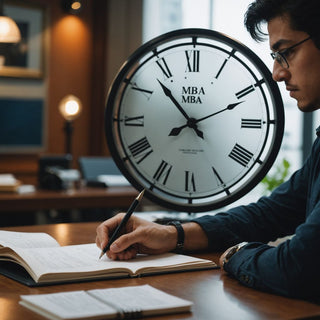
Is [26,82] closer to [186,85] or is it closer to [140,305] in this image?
[186,85]

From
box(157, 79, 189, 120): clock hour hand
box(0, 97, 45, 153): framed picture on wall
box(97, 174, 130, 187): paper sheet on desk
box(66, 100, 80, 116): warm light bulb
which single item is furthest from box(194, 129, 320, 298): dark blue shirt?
box(0, 97, 45, 153): framed picture on wall

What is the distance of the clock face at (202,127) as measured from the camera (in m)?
1.97

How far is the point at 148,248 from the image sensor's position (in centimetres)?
164

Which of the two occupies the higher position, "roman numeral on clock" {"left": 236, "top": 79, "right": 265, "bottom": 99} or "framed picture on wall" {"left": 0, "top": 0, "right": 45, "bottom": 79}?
"framed picture on wall" {"left": 0, "top": 0, "right": 45, "bottom": 79}

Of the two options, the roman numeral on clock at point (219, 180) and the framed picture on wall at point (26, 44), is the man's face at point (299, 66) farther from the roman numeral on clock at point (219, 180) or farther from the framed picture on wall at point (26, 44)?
the framed picture on wall at point (26, 44)

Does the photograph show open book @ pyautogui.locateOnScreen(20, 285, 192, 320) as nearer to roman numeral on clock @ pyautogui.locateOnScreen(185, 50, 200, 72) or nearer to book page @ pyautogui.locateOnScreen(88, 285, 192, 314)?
book page @ pyautogui.locateOnScreen(88, 285, 192, 314)

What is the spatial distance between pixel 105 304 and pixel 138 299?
75 millimetres

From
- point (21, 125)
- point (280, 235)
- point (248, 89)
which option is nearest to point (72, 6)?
point (21, 125)

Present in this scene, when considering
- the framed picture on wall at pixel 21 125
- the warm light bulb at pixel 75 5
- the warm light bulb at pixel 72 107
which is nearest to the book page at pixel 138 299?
the warm light bulb at pixel 72 107

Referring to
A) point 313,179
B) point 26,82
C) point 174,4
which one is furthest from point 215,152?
point 26,82

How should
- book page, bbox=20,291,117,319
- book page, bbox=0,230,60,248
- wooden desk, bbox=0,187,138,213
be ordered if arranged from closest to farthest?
book page, bbox=20,291,117,319
book page, bbox=0,230,60,248
wooden desk, bbox=0,187,138,213

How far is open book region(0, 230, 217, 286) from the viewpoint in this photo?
4.55 ft

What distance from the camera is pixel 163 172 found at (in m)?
1.98

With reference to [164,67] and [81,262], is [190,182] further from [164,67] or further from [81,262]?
[81,262]
